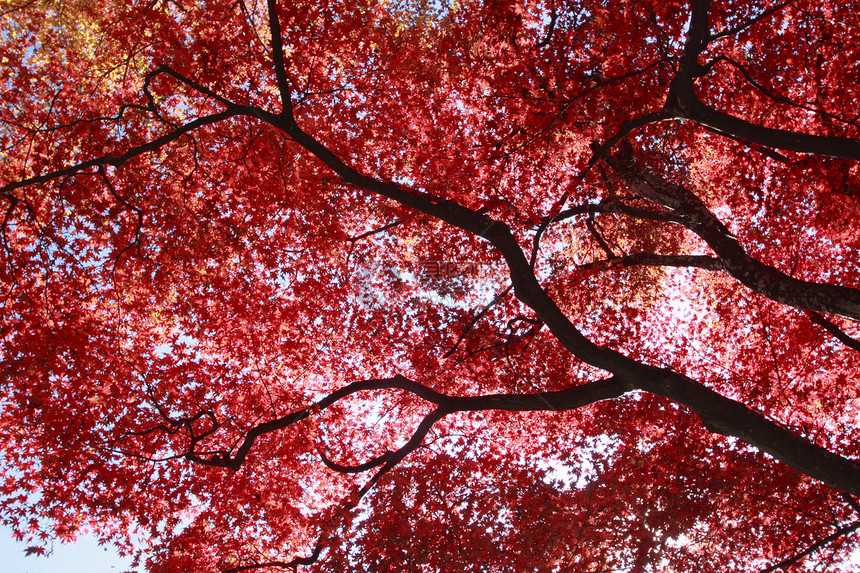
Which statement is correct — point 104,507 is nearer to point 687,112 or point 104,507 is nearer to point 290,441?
point 290,441

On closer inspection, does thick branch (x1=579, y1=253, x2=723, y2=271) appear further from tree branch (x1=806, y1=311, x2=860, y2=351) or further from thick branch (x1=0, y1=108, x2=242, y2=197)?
thick branch (x1=0, y1=108, x2=242, y2=197)

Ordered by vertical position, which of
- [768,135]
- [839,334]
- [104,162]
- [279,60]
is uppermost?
[279,60]

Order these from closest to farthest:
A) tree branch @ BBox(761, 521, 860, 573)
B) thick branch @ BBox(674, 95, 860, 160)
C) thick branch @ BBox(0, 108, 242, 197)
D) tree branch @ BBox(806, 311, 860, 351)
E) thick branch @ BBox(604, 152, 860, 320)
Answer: thick branch @ BBox(674, 95, 860, 160), thick branch @ BBox(0, 108, 242, 197), thick branch @ BBox(604, 152, 860, 320), tree branch @ BBox(761, 521, 860, 573), tree branch @ BBox(806, 311, 860, 351)

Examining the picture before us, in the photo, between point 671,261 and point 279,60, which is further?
point 671,261

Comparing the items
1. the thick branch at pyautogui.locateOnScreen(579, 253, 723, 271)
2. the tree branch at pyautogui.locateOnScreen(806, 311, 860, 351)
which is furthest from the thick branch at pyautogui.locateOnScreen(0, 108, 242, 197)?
the tree branch at pyautogui.locateOnScreen(806, 311, 860, 351)

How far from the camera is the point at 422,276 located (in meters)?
12.9

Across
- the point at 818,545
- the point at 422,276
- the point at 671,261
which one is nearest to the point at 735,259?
the point at 671,261

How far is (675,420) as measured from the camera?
11.0 m

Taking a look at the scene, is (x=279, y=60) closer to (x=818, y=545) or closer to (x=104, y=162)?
(x=104, y=162)

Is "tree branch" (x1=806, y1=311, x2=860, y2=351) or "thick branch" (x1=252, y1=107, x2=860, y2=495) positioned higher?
"tree branch" (x1=806, y1=311, x2=860, y2=351)

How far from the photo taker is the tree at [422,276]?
8789 millimetres

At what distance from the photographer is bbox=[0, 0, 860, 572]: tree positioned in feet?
28.8

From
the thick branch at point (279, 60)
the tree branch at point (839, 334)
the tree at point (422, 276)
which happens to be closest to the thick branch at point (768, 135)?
the tree at point (422, 276)

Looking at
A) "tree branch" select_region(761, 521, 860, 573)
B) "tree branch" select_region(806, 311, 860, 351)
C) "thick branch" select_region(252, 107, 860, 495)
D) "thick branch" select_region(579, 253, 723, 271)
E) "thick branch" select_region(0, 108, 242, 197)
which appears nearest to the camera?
"thick branch" select_region(252, 107, 860, 495)
